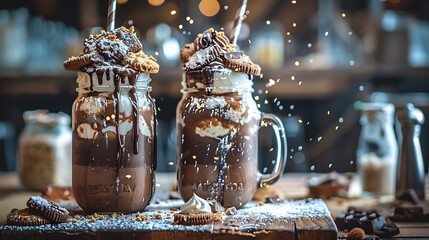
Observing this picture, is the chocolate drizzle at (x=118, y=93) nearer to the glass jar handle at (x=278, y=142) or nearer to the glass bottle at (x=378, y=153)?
the glass jar handle at (x=278, y=142)

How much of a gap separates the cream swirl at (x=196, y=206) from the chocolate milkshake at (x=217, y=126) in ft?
0.29

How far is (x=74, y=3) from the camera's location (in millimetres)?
4113

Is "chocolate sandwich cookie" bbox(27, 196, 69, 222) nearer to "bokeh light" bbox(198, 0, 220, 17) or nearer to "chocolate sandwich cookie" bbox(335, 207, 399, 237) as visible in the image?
"chocolate sandwich cookie" bbox(335, 207, 399, 237)

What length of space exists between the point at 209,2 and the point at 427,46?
4.33ft

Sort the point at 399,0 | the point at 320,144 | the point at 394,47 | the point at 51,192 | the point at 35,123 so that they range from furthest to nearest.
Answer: the point at 320,144 < the point at 399,0 < the point at 394,47 < the point at 35,123 < the point at 51,192

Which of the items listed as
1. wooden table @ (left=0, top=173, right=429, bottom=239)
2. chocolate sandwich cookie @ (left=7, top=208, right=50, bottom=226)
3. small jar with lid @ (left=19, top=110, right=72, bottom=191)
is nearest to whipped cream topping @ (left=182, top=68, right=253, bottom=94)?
wooden table @ (left=0, top=173, right=429, bottom=239)

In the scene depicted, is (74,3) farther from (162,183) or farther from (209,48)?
(209,48)

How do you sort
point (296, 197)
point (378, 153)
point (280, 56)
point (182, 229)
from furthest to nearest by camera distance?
point (280, 56)
point (378, 153)
point (296, 197)
point (182, 229)

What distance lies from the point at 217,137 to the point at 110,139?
0.77 feet

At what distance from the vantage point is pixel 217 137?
154cm

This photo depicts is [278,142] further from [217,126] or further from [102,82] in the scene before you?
[102,82]

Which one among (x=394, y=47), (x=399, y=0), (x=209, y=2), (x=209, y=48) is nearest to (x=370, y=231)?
(x=209, y=48)

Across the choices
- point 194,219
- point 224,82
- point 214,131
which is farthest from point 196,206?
point 224,82

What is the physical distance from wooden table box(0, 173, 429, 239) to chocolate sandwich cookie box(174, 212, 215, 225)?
0.39 meters
